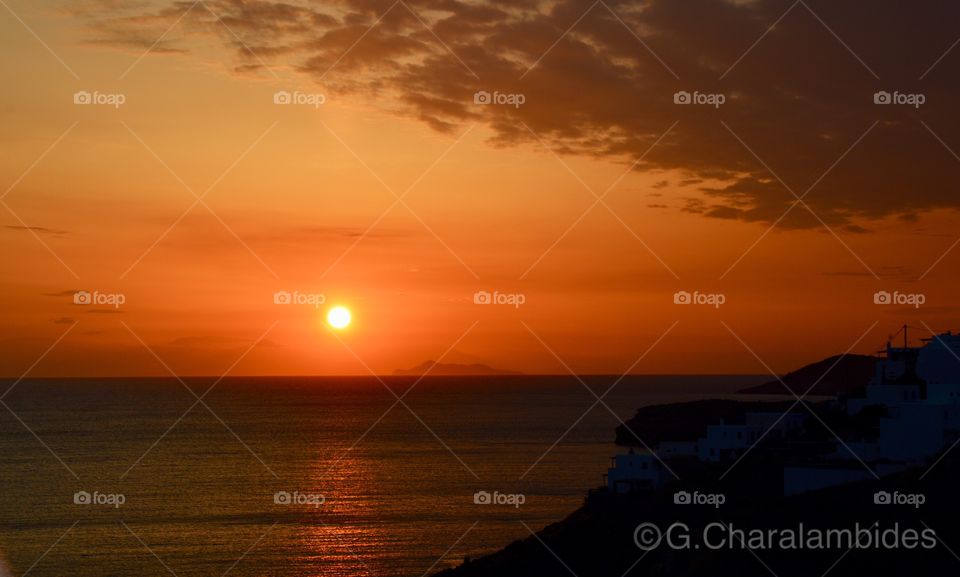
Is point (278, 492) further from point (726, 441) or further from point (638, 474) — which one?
point (726, 441)

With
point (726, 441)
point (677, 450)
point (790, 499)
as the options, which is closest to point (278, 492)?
point (677, 450)

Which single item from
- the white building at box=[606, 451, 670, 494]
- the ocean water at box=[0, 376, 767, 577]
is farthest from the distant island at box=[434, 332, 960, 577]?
the ocean water at box=[0, 376, 767, 577]

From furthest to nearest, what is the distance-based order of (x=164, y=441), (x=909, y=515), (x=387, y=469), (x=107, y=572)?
(x=164, y=441) → (x=387, y=469) → (x=107, y=572) → (x=909, y=515)

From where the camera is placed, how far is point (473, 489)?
82.1 metres

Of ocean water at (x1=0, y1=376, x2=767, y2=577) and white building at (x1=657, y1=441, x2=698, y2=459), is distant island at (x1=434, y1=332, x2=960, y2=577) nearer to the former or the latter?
white building at (x1=657, y1=441, x2=698, y2=459)

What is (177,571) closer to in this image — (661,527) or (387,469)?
(661,527)

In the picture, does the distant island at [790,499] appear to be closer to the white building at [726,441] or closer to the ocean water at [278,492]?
the white building at [726,441]

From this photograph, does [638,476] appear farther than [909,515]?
Yes

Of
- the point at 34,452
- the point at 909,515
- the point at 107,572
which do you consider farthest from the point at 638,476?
the point at 34,452

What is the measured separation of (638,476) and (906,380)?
18096 mm

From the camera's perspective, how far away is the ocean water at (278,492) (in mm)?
56344

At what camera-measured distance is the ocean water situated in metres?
56.3

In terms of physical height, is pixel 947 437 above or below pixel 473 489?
below

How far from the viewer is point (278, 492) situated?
267 feet
